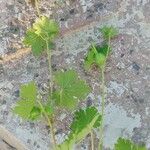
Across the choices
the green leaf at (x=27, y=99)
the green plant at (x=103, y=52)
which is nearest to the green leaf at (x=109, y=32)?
the green plant at (x=103, y=52)

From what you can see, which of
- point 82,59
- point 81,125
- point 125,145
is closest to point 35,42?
point 82,59

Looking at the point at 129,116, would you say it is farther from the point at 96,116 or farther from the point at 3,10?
the point at 3,10

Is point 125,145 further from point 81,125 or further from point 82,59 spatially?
point 82,59

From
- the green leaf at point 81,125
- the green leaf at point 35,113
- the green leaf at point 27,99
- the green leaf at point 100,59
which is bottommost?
the green leaf at point 81,125

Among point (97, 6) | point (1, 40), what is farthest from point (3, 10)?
point (97, 6)

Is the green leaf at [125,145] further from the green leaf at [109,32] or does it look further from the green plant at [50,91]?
the green leaf at [109,32]

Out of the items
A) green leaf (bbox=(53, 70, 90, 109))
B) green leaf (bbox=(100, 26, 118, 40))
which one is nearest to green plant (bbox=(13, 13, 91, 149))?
green leaf (bbox=(53, 70, 90, 109))
